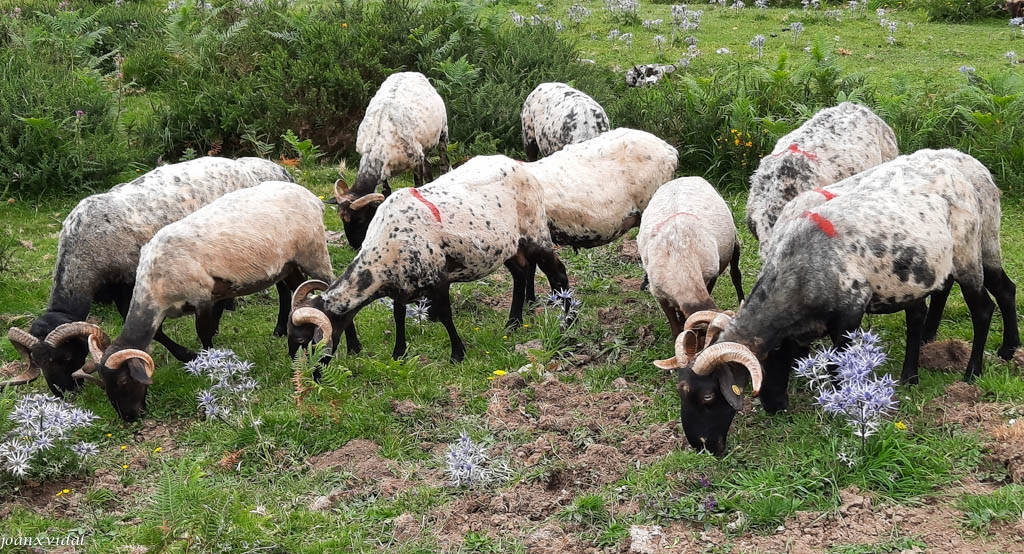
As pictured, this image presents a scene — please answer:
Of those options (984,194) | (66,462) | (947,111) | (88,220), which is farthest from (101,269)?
(947,111)

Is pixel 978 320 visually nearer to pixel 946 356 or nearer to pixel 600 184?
pixel 946 356

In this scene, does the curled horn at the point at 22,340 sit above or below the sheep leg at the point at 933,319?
above

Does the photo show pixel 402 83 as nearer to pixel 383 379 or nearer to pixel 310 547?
pixel 383 379

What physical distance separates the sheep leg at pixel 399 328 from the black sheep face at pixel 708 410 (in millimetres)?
2887

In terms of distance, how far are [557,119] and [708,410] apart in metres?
6.18

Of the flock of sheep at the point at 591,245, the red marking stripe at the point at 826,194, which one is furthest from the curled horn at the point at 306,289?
the red marking stripe at the point at 826,194

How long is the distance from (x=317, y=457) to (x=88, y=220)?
3.69m

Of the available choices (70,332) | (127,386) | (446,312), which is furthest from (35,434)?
(446,312)

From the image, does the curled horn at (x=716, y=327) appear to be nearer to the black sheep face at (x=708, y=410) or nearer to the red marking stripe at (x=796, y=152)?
Result: the black sheep face at (x=708, y=410)

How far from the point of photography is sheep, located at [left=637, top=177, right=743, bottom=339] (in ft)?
25.2

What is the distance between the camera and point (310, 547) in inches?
222

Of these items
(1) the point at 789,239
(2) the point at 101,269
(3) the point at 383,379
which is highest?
(1) the point at 789,239

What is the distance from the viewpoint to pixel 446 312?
8.30 metres

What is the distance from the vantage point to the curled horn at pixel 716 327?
264 inches
